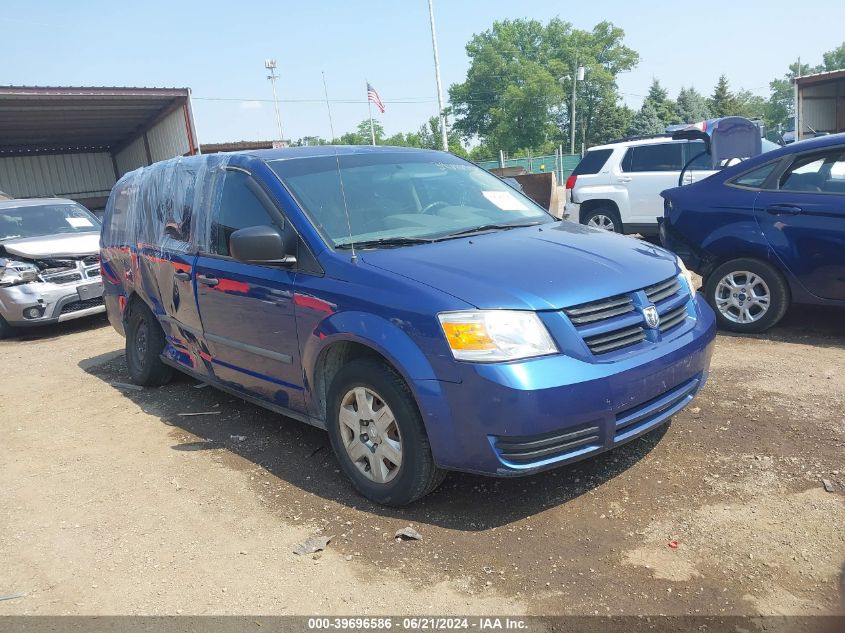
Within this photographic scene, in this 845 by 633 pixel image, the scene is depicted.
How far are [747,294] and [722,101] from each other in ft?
219

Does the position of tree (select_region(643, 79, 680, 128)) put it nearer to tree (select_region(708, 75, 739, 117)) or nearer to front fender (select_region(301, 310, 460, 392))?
tree (select_region(708, 75, 739, 117))

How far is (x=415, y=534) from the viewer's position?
3289mm

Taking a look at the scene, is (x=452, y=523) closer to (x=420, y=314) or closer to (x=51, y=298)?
(x=420, y=314)

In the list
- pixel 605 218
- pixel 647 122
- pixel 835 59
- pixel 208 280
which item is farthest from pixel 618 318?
pixel 835 59

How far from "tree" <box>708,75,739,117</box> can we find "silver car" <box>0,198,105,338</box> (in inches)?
2518

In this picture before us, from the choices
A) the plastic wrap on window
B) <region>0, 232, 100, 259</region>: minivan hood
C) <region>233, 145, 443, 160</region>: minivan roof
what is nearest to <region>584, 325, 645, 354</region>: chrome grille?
<region>233, 145, 443, 160</region>: minivan roof

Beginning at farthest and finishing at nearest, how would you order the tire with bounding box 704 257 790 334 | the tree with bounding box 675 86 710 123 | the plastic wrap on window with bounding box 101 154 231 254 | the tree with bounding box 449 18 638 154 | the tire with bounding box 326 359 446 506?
1. the tree with bounding box 449 18 638 154
2. the tree with bounding box 675 86 710 123
3. the tire with bounding box 704 257 790 334
4. the plastic wrap on window with bounding box 101 154 231 254
5. the tire with bounding box 326 359 446 506

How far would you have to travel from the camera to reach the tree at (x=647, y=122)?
189ft

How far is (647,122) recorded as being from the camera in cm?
5884

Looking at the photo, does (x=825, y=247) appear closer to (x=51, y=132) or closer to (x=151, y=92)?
(x=151, y=92)

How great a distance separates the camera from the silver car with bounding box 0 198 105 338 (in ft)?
29.0

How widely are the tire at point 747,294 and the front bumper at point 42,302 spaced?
24.7ft

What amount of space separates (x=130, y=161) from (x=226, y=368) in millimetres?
23419

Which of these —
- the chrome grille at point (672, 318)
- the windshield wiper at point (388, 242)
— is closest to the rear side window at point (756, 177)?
the chrome grille at point (672, 318)
